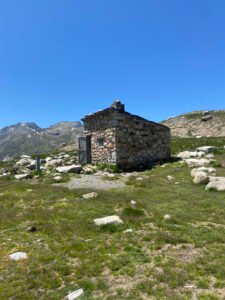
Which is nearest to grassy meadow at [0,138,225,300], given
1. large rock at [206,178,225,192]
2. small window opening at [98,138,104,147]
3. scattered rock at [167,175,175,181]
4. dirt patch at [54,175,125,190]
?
large rock at [206,178,225,192]

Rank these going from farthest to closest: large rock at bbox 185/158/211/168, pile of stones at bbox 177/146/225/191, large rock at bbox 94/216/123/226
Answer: large rock at bbox 185/158/211/168, pile of stones at bbox 177/146/225/191, large rock at bbox 94/216/123/226

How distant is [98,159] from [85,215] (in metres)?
15.1

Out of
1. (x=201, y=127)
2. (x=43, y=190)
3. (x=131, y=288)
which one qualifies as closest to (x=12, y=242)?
(x=131, y=288)

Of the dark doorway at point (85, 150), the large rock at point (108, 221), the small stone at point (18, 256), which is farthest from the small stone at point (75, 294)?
the dark doorway at point (85, 150)

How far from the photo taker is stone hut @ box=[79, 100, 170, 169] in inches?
958

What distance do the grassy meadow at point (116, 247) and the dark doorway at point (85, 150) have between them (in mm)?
12867

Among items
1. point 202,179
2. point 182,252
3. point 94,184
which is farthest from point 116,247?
point 94,184

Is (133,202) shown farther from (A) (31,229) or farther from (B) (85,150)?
(B) (85,150)

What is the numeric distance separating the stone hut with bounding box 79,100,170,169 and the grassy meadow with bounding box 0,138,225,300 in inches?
422

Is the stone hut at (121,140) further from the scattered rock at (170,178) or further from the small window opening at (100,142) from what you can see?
the scattered rock at (170,178)

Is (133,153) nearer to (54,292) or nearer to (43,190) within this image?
(43,190)

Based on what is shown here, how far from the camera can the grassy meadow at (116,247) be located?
19.5ft

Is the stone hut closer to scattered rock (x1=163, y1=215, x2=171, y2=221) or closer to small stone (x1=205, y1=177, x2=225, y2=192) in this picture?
small stone (x1=205, y1=177, x2=225, y2=192)

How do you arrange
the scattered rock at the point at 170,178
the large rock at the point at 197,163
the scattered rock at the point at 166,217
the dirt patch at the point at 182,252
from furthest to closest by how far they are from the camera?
the large rock at the point at 197,163 < the scattered rock at the point at 170,178 < the scattered rock at the point at 166,217 < the dirt patch at the point at 182,252
